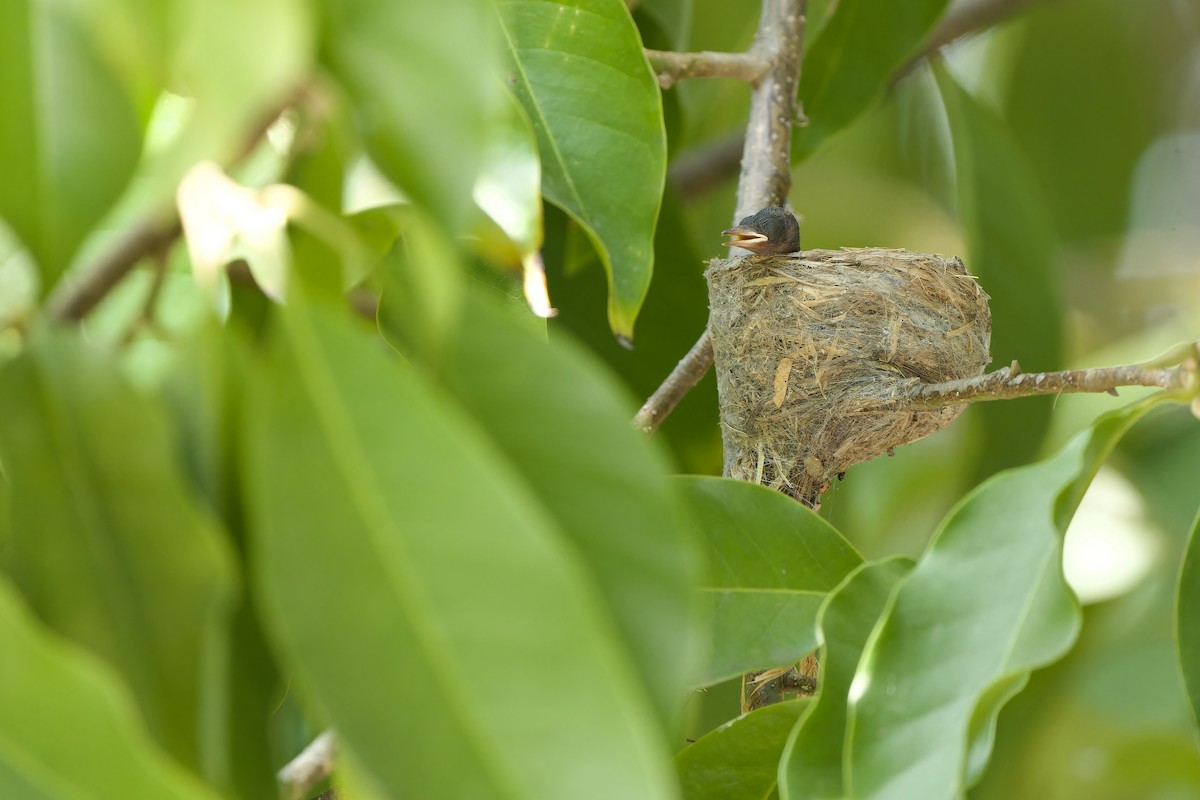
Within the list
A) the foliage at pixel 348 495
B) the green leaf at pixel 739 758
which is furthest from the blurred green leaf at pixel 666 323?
the foliage at pixel 348 495

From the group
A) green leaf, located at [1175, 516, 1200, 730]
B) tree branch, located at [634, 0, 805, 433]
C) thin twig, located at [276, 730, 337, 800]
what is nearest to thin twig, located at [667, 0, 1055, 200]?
tree branch, located at [634, 0, 805, 433]

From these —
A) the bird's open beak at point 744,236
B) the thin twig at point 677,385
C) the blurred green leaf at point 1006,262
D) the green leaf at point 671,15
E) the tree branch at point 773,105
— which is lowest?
the blurred green leaf at point 1006,262

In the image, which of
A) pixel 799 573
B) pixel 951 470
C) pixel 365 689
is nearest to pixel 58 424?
pixel 365 689

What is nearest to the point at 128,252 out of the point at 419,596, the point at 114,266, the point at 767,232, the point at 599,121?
the point at 114,266

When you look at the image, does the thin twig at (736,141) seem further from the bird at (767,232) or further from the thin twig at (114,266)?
the thin twig at (114,266)

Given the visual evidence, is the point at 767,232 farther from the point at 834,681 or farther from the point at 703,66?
the point at 834,681

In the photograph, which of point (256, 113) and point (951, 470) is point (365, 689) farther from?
point (951, 470)

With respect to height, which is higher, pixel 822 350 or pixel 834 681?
pixel 834 681
